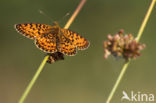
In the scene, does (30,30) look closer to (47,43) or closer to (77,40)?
(47,43)

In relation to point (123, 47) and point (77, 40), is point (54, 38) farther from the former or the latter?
point (123, 47)

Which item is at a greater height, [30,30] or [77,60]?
[30,30]

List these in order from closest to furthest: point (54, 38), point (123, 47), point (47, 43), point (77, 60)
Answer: point (123, 47) < point (47, 43) < point (54, 38) < point (77, 60)

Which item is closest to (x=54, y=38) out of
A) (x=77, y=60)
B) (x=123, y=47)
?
(x=123, y=47)

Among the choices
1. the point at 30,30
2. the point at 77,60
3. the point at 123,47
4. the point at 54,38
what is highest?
the point at 30,30

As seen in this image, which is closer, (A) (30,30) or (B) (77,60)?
(A) (30,30)

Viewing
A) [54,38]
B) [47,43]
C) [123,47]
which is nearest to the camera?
[123,47]

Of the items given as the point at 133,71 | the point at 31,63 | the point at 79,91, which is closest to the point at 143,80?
the point at 133,71

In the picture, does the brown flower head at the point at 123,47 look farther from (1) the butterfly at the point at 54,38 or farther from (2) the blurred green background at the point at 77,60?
(2) the blurred green background at the point at 77,60
